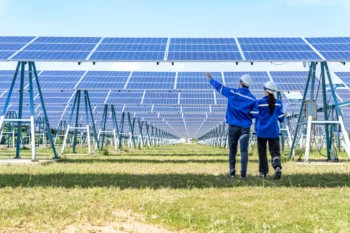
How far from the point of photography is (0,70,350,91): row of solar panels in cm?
2159

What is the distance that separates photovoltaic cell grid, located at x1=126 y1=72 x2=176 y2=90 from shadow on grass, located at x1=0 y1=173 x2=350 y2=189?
13.5m

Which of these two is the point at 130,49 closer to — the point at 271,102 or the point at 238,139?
the point at 238,139

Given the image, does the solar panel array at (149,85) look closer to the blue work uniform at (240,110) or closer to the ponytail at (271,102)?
the ponytail at (271,102)

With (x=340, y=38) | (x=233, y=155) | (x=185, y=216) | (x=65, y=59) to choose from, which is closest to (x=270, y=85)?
(x=233, y=155)

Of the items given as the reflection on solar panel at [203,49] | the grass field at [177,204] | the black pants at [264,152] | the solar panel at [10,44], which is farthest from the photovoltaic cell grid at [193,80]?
the grass field at [177,204]

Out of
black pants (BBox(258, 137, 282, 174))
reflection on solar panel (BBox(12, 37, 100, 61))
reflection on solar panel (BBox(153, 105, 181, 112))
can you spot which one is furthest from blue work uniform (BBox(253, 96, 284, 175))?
reflection on solar panel (BBox(153, 105, 181, 112))

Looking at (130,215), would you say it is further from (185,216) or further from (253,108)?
(253,108)

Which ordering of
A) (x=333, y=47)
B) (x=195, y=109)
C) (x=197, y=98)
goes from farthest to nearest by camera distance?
1. (x=195, y=109)
2. (x=197, y=98)
3. (x=333, y=47)

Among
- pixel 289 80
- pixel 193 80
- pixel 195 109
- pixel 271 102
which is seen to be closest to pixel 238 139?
pixel 271 102

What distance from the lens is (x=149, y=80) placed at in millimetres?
23688

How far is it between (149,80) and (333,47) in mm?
10691

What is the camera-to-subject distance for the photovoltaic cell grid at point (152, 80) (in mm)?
22719

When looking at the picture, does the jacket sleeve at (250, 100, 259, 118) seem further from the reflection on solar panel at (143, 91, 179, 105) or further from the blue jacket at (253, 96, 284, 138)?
the reflection on solar panel at (143, 91, 179, 105)

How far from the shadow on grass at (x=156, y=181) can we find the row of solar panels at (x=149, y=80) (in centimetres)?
1207
